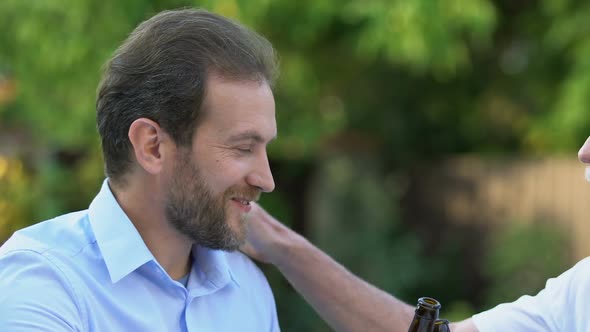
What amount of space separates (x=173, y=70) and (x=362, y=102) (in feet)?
19.7

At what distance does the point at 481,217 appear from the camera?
795 centimetres

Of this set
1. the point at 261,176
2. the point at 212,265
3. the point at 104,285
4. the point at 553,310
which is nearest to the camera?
the point at 104,285

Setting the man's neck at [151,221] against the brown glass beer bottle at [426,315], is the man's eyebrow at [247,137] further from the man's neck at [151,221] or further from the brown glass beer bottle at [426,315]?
the brown glass beer bottle at [426,315]

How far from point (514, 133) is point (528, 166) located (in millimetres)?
853

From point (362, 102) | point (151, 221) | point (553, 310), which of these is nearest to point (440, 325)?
point (553, 310)

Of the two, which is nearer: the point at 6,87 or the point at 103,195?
the point at 103,195

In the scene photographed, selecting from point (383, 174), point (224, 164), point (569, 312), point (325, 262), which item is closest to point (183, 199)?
point (224, 164)

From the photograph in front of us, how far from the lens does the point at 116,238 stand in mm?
1920

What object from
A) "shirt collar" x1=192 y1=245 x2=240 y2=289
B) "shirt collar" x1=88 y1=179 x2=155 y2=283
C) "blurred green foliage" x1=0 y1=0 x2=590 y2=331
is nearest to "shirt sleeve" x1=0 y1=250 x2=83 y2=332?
"shirt collar" x1=88 y1=179 x2=155 y2=283

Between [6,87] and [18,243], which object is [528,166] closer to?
[6,87]

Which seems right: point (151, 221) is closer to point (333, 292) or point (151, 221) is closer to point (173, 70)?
point (173, 70)

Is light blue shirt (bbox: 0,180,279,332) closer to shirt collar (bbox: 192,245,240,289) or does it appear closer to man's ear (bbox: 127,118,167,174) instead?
shirt collar (bbox: 192,245,240,289)

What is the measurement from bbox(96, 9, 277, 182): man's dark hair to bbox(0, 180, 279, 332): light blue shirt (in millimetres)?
194

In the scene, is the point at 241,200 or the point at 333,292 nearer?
the point at 241,200
